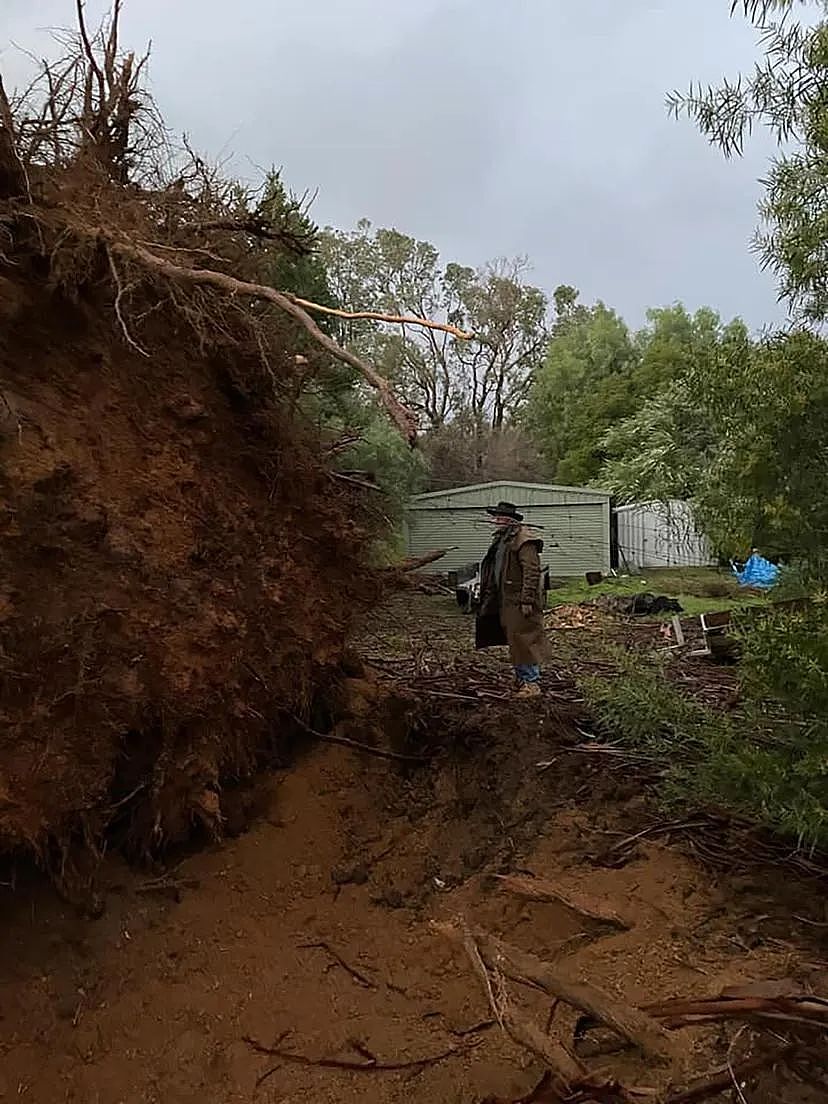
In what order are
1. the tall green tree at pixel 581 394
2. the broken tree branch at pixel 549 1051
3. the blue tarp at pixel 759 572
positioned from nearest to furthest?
the broken tree branch at pixel 549 1051 < the blue tarp at pixel 759 572 < the tall green tree at pixel 581 394

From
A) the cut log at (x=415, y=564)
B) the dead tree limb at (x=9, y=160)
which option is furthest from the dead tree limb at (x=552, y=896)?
the dead tree limb at (x=9, y=160)

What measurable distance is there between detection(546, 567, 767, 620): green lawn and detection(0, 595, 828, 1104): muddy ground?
13.1 metres

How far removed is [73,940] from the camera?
421 centimetres

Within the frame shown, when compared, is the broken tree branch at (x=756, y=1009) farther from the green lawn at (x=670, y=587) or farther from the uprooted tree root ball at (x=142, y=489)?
the green lawn at (x=670, y=587)

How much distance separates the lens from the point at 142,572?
449 centimetres

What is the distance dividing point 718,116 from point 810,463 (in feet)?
7.06

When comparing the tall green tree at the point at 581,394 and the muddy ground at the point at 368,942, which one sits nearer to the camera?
the muddy ground at the point at 368,942

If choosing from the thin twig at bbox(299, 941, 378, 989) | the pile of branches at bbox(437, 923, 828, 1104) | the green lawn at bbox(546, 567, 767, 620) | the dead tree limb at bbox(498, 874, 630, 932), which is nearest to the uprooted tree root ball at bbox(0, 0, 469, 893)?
the thin twig at bbox(299, 941, 378, 989)

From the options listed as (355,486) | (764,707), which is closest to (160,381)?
(355,486)

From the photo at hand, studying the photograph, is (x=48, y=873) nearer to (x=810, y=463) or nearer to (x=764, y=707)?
(x=764, y=707)

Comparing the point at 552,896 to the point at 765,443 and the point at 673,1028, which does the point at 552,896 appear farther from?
the point at 765,443

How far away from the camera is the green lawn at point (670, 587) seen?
19.7 meters

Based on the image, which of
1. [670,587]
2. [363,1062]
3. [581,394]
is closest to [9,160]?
[363,1062]

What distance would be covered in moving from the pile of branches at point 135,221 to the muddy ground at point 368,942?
258cm
